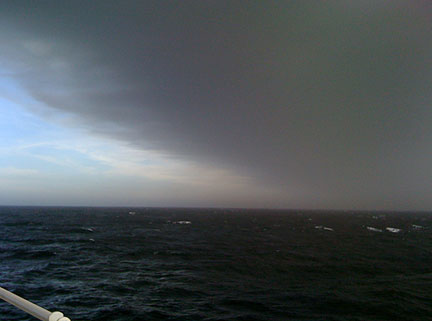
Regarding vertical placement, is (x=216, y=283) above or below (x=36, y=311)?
below

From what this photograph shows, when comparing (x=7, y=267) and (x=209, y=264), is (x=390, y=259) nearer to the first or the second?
(x=209, y=264)

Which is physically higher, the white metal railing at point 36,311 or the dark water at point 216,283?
the white metal railing at point 36,311

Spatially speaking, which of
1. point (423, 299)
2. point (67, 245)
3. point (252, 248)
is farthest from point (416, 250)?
point (67, 245)

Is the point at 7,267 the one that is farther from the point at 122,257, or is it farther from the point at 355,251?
the point at 355,251

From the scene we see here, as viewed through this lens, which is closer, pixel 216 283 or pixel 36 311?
pixel 36 311

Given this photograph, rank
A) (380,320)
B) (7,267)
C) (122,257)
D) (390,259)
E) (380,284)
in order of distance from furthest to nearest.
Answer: (390,259) < (122,257) < (7,267) < (380,284) < (380,320)

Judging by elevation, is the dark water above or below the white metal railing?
below

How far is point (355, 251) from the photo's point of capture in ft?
154

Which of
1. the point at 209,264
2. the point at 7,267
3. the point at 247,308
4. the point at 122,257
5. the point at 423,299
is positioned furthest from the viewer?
the point at 122,257

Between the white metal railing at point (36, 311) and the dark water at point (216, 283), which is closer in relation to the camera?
the white metal railing at point (36, 311)

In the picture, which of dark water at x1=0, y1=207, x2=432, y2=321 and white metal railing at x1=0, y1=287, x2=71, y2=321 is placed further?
dark water at x1=0, y1=207, x2=432, y2=321

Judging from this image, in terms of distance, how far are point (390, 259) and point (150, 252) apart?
35308 millimetres

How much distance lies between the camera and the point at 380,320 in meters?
18.9

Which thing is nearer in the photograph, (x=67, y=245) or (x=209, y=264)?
(x=209, y=264)
